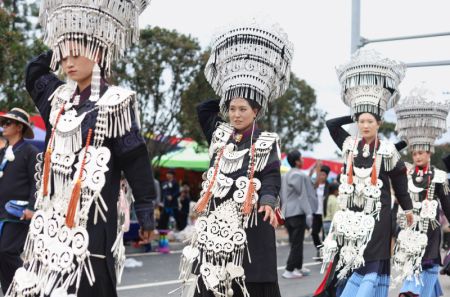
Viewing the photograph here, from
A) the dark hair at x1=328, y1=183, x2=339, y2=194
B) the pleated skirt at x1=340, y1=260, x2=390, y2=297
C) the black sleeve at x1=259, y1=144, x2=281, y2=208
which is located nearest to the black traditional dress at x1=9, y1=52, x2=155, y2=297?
the black sleeve at x1=259, y1=144, x2=281, y2=208

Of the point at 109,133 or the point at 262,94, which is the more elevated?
the point at 262,94

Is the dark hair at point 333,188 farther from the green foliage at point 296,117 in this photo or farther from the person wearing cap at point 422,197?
the green foliage at point 296,117

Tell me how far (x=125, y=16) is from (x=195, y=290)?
6.56ft

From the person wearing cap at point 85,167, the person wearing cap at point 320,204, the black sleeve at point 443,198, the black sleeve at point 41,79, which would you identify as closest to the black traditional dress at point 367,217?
the black sleeve at point 443,198

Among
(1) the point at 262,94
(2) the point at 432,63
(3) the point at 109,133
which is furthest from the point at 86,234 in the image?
(2) the point at 432,63

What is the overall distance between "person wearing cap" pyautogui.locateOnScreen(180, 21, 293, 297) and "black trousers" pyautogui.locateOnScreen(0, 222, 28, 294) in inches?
85.3

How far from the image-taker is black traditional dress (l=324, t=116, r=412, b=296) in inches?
248

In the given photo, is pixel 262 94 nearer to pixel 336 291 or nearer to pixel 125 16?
pixel 125 16

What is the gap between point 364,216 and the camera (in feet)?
20.9

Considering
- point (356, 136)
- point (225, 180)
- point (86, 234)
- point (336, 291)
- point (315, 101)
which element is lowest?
point (336, 291)

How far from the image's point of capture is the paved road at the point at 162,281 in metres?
8.52

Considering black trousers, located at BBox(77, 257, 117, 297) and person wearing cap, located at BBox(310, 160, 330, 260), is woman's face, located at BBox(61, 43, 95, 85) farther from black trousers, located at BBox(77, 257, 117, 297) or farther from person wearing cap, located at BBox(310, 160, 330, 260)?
person wearing cap, located at BBox(310, 160, 330, 260)

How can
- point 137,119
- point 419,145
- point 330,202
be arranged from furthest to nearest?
point 330,202 → point 419,145 → point 137,119

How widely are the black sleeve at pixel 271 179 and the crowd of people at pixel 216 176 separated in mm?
10
